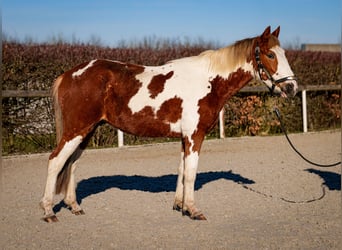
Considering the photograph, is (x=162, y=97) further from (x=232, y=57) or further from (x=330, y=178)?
(x=330, y=178)

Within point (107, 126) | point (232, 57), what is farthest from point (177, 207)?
point (107, 126)

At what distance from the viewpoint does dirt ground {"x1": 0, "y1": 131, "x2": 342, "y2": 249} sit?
4.75m

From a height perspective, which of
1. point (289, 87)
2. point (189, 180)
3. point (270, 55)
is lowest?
point (189, 180)

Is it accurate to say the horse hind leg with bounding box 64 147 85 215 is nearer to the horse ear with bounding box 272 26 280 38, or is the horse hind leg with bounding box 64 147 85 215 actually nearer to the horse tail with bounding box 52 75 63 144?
the horse tail with bounding box 52 75 63 144

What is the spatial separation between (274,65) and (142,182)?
3306 mm

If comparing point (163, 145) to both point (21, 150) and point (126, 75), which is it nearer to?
point (21, 150)

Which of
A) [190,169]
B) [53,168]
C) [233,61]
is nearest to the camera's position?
[53,168]

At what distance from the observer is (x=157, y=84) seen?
19.4 ft

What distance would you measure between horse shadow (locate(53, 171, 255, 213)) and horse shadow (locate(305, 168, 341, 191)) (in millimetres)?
1234

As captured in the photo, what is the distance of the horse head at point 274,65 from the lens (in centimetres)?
587

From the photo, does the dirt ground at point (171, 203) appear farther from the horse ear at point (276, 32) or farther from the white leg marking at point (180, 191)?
the horse ear at point (276, 32)

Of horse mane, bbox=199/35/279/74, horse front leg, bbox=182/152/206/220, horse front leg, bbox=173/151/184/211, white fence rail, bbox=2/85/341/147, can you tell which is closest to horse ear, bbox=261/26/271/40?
horse mane, bbox=199/35/279/74

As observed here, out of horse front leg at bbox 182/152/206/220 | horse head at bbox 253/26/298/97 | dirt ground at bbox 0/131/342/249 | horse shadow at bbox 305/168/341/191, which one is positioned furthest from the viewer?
horse shadow at bbox 305/168/341/191

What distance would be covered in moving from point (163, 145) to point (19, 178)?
173 inches
